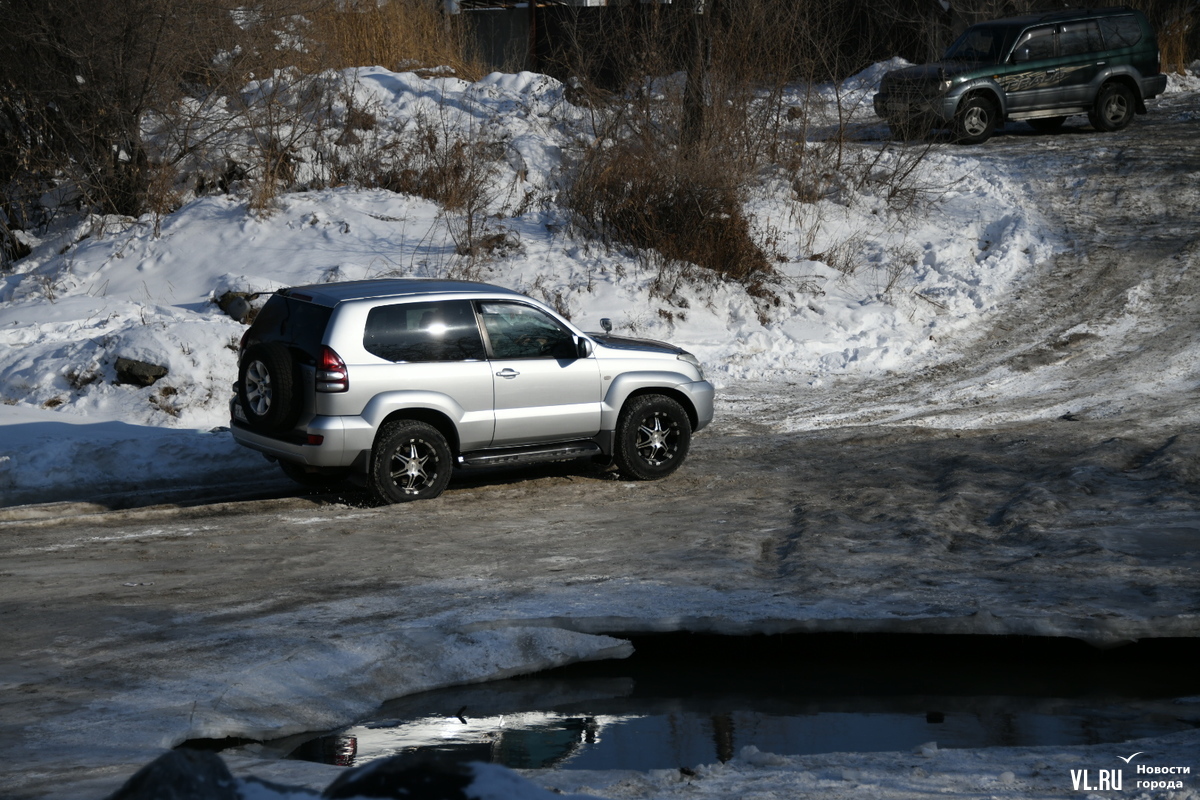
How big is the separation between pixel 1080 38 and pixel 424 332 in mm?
19111

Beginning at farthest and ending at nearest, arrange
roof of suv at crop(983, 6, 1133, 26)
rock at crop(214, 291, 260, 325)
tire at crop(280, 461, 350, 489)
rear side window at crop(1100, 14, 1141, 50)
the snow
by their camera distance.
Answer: rear side window at crop(1100, 14, 1141, 50)
roof of suv at crop(983, 6, 1133, 26)
rock at crop(214, 291, 260, 325)
tire at crop(280, 461, 350, 489)
the snow

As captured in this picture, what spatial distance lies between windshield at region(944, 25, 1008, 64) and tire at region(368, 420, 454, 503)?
57.7 feet

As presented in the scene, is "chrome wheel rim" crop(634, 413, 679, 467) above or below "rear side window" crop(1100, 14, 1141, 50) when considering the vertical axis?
below

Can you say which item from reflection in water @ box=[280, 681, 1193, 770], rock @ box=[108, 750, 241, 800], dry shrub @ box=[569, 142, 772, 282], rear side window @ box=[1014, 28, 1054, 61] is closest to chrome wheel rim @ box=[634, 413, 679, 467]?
reflection in water @ box=[280, 681, 1193, 770]

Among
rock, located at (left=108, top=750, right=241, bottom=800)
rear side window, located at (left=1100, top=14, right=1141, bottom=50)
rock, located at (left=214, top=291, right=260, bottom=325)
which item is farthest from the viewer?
rear side window, located at (left=1100, top=14, right=1141, bottom=50)

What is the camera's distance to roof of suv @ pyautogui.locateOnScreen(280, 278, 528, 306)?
30.5 feet

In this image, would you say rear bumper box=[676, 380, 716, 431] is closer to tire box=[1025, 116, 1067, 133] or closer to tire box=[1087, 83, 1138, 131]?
tire box=[1087, 83, 1138, 131]

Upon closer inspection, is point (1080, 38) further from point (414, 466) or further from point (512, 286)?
point (414, 466)

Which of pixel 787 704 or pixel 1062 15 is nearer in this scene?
pixel 787 704

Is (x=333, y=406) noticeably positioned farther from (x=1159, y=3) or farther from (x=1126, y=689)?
(x=1159, y=3)

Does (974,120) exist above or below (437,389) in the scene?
above

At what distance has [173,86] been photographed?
59.2 ft

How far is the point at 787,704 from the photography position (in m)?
5.89

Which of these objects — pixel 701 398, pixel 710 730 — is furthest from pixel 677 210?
pixel 710 730
